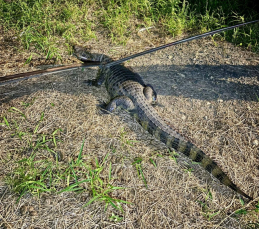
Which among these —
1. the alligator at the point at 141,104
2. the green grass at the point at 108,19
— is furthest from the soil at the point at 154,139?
the green grass at the point at 108,19

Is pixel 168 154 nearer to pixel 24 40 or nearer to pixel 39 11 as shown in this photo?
pixel 24 40

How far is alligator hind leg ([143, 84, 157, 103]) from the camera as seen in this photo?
352 cm

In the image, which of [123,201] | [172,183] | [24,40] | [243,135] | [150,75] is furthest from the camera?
[24,40]

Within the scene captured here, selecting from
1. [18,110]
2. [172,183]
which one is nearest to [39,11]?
[18,110]

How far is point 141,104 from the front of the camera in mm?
3307

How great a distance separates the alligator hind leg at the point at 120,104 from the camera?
337 cm

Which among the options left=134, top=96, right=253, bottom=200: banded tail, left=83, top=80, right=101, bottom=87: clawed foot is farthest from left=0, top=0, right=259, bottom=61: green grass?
left=134, top=96, right=253, bottom=200: banded tail

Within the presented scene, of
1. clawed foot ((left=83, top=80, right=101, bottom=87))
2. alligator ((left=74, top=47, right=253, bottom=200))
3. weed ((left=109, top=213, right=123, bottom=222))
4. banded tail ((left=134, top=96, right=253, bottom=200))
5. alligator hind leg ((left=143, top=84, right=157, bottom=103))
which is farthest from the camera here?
clawed foot ((left=83, top=80, right=101, bottom=87))

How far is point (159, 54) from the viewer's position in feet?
13.9

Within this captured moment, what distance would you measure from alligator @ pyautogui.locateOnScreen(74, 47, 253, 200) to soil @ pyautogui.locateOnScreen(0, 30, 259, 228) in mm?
121

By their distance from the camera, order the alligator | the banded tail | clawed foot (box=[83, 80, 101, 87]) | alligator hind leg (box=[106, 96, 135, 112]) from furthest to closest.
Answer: clawed foot (box=[83, 80, 101, 87]) → alligator hind leg (box=[106, 96, 135, 112]) → the alligator → the banded tail

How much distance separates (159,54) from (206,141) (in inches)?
78.1

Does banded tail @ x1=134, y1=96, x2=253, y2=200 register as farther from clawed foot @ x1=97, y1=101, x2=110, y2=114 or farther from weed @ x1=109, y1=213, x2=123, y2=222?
weed @ x1=109, y1=213, x2=123, y2=222

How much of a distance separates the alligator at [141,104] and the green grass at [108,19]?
0.60 metres
